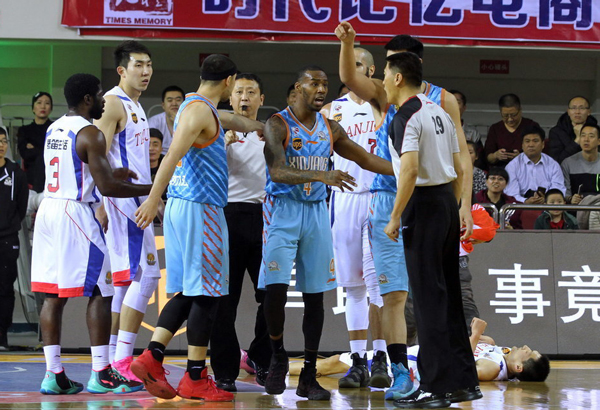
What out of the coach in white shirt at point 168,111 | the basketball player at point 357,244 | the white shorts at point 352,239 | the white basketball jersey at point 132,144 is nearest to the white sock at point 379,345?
the basketball player at point 357,244

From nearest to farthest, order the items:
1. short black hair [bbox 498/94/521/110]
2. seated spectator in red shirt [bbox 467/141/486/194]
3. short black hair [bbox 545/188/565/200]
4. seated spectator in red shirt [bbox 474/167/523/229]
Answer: seated spectator in red shirt [bbox 474/167/523/229]
short black hair [bbox 545/188/565/200]
seated spectator in red shirt [bbox 467/141/486/194]
short black hair [bbox 498/94/521/110]

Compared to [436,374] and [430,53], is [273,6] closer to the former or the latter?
[430,53]

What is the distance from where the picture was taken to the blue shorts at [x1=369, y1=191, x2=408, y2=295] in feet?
23.2

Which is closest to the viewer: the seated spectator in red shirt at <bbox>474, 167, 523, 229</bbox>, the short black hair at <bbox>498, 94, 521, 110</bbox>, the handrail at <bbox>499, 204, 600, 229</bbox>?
the handrail at <bbox>499, 204, 600, 229</bbox>

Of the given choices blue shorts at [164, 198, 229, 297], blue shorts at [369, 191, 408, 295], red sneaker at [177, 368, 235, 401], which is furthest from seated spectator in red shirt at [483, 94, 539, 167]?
red sneaker at [177, 368, 235, 401]

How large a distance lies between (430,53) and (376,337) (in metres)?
9.73

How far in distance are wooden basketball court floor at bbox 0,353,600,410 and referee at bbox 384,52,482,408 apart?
0.28 metres

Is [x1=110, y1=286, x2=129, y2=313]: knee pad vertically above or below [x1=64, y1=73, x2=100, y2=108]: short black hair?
below

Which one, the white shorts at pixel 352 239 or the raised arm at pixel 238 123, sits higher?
the raised arm at pixel 238 123

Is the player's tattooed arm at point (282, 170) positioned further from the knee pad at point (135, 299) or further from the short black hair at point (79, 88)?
the knee pad at point (135, 299)

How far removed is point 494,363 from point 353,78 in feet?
10.4

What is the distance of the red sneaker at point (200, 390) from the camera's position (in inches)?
251

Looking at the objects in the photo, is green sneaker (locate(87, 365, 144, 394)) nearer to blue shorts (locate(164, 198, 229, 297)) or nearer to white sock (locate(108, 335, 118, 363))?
white sock (locate(108, 335, 118, 363))

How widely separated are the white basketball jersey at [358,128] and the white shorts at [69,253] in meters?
2.08
